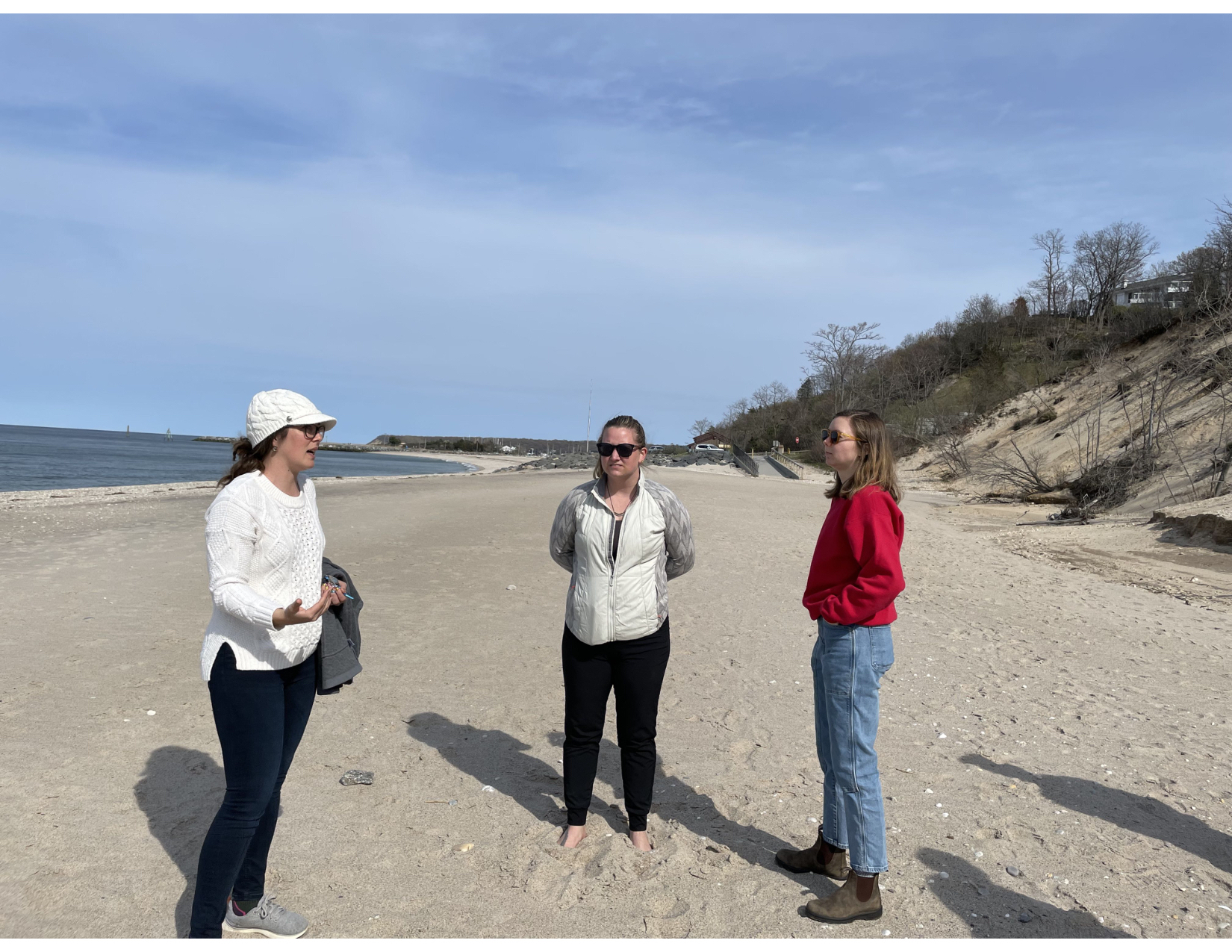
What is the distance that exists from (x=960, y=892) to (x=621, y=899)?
4.55 ft

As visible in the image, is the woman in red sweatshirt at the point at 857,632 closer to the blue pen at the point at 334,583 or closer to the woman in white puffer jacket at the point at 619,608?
the woman in white puffer jacket at the point at 619,608

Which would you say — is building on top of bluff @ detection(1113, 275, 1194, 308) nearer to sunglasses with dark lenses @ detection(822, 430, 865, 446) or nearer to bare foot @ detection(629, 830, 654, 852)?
sunglasses with dark lenses @ detection(822, 430, 865, 446)

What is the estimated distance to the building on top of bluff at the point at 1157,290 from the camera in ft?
124

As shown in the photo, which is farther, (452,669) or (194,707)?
(452,669)

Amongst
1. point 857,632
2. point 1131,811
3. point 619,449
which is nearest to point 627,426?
point 619,449

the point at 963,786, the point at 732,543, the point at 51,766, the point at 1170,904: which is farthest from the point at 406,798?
Result: the point at 732,543

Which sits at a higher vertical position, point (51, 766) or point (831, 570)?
point (831, 570)

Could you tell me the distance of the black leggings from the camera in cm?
347

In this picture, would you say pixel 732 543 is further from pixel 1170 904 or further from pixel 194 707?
pixel 1170 904

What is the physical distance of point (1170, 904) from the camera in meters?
3.13

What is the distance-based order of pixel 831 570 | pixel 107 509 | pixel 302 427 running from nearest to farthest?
pixel 302 427, pixel 831 570, pixel 107 509

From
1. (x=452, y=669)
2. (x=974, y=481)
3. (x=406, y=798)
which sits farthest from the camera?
(x=974, y=481)

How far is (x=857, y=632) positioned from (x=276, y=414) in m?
2.25

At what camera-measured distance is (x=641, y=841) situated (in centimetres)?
358
